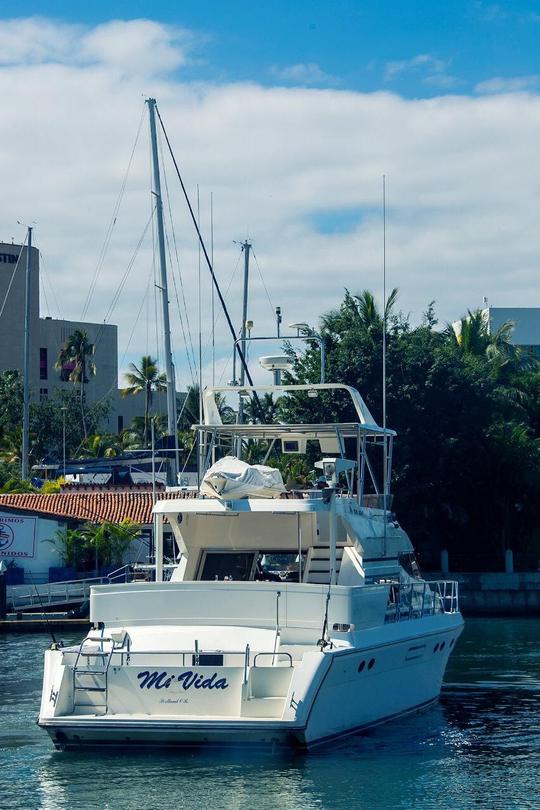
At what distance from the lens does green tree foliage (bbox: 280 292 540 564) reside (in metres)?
47.9

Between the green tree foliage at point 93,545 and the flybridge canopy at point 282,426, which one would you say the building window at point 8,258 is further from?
the flybridge canopy at point 282,426

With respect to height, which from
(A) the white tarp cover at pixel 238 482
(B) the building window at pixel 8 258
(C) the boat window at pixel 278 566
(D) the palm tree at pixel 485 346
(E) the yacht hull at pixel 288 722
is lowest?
(E) the yacht hull at pixel 288 722

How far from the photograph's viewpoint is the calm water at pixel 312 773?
14.3 metres

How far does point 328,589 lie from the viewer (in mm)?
17359

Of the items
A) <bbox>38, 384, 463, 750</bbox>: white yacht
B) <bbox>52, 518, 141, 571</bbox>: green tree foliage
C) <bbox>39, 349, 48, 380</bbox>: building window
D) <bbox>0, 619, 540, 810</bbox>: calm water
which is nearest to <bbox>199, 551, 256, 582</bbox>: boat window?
<bbox>38, 384, 463, 750</bbox>: white yacht

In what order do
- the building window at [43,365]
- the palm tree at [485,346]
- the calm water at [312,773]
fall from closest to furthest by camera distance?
the calm water at [312,773]
the palm tree at [485,346]
the building window at [43,365]

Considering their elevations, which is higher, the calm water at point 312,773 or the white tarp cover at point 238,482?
the white tarp cover at point 238,482

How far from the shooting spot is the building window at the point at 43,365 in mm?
101562

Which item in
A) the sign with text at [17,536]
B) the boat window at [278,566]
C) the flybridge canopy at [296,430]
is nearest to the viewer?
the boat window at [278,566]

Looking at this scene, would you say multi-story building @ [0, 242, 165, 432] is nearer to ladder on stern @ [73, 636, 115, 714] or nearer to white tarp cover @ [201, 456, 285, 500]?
white tarp cover @ [201, 456, 285, 500]

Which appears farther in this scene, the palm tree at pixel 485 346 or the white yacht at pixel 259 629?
the palm tree at pixel 485 346

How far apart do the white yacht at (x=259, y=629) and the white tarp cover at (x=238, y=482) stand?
0.02m

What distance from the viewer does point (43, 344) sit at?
4013 inches

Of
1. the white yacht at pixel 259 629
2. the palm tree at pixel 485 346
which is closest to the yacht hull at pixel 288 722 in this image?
the white yacht at pixel 259 629
